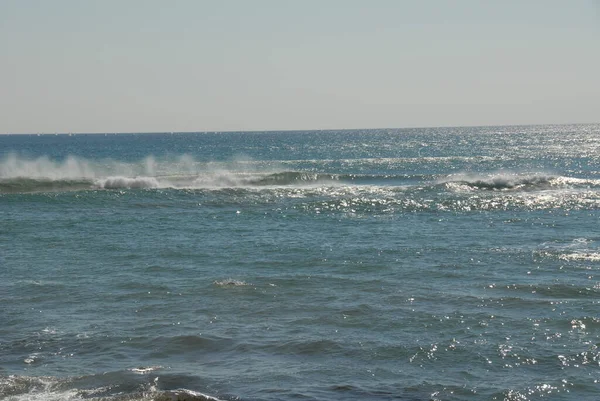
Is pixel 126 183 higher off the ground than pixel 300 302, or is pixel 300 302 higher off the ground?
pixel 126 183

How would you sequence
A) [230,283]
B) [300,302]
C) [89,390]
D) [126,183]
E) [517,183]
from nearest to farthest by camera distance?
[89,390], [300,302], [230,283], [126,183], [517,183]

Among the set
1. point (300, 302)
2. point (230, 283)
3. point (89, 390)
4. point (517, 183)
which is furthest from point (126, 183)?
point (89, 390)

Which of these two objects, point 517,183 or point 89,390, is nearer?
point 89,390

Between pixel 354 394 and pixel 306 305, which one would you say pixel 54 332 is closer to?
pixel 306 305

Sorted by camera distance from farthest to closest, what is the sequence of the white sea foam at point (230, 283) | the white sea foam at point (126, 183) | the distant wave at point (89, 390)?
the white sea foam at point (126, 183)
the white sea foam at point (230, 283)
the distant wave at point (89, 390)

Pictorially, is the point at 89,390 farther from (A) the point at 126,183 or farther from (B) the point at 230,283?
(A) the point at 126,183

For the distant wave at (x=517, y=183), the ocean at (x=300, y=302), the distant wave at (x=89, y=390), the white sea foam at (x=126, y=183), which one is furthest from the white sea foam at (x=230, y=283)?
the distant wave at (x=517, y=183)

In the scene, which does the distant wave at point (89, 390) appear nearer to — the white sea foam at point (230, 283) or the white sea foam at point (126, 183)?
the white sea foam at point (230, 283)

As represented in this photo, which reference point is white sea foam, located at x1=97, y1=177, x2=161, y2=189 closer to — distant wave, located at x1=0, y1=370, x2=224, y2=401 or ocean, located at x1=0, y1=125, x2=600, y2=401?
ocean, located at x1=0, y1=125, x2=600, y2=401

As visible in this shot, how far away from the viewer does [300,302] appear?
21.4 metres

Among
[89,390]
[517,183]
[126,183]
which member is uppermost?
[517,183]

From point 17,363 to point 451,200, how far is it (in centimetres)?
3541

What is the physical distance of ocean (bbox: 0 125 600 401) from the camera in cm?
1506

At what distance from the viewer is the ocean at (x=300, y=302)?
1506 centimetres
